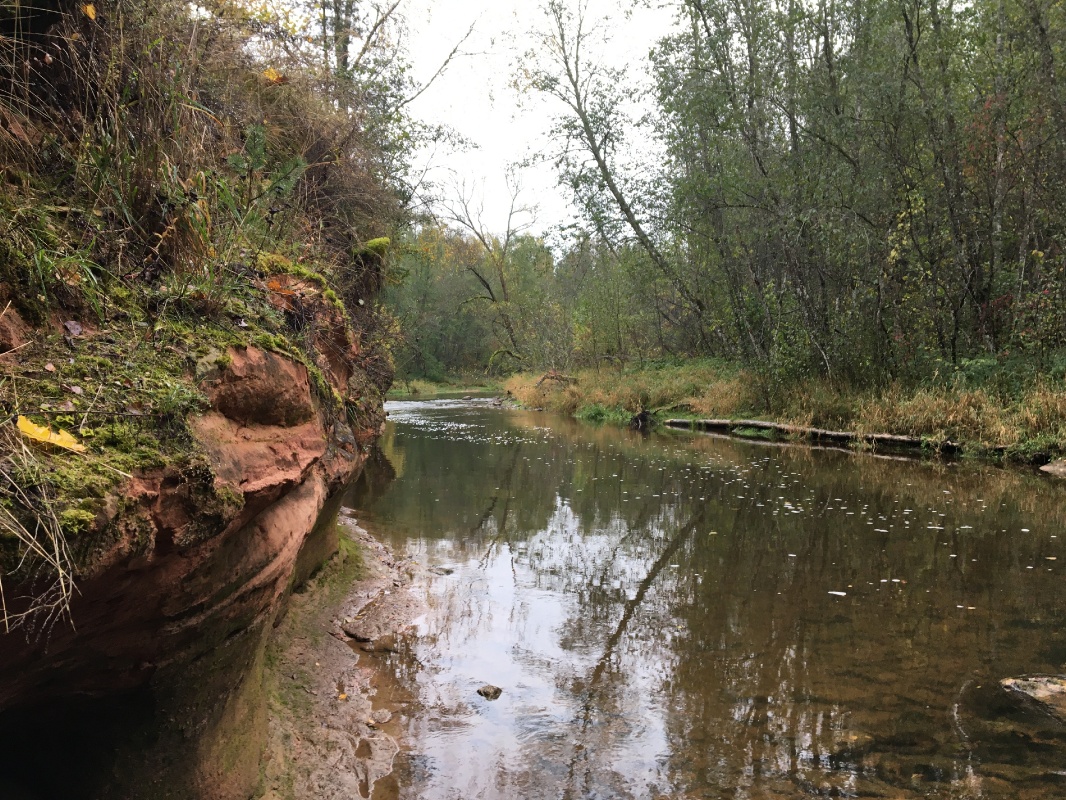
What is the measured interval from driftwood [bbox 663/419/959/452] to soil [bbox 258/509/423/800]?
11.0m

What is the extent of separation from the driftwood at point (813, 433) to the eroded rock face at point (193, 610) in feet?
42.6

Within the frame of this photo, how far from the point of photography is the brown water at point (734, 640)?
3.39m

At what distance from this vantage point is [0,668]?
6.04 ft

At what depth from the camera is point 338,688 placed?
159 inches

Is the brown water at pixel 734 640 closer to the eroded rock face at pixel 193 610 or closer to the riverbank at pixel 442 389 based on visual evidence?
the eroded rock face at pixel 193 610

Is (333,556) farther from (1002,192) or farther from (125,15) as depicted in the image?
(1002,192)

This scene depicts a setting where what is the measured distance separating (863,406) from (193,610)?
14673 millimetres

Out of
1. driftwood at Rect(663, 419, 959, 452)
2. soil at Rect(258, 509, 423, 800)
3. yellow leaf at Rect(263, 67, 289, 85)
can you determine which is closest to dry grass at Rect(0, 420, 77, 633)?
soil at Rect(258, 509, 423, 800)

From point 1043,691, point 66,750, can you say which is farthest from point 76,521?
point 1043,691

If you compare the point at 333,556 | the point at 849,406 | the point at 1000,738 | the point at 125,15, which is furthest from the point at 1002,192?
the point at 125,15

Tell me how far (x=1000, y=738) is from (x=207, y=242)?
14.6 ft

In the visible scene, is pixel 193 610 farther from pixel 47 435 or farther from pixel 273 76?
pixel 273 76

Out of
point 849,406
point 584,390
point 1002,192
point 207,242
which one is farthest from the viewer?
point 584,390

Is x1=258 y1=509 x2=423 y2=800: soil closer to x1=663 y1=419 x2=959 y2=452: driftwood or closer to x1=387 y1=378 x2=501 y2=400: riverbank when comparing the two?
x1=663 y1=419 x2=959 y2=452: driftwood
